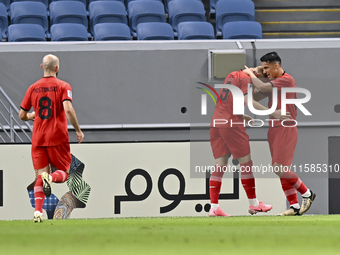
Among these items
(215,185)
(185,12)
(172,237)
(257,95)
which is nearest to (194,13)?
(185,12)

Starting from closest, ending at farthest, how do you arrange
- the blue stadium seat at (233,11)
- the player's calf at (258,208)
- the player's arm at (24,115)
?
the player's arm at (24,115) < the player's calf at (258,208) < the blue stadium seat at (233,11)

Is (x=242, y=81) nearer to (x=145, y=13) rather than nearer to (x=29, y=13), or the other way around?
(x=145, y=13)

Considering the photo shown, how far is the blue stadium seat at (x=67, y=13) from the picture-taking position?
9.30m

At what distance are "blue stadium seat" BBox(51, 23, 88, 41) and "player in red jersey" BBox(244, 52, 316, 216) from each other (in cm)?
380

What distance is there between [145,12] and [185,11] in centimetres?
75

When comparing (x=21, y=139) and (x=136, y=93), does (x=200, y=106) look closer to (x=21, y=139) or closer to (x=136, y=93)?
(x=136, y=93)

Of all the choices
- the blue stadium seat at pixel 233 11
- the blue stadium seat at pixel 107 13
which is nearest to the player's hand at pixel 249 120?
the blue stadium seat at pixel 233 11

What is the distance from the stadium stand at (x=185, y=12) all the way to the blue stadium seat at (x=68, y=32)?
175 cm

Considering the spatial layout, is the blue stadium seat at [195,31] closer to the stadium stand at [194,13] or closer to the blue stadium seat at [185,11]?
the stadium stand at [194,13]

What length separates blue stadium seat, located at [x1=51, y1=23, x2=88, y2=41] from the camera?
8.59 m

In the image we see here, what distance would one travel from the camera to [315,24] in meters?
10.1

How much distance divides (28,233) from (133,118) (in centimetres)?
373

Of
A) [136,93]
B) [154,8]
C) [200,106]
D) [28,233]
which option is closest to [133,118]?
[136,93]

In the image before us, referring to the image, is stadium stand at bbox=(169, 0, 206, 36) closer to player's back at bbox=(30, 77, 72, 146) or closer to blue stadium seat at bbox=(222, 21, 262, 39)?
blue stadium seat at bbox=(222, 21, 262, 39)
